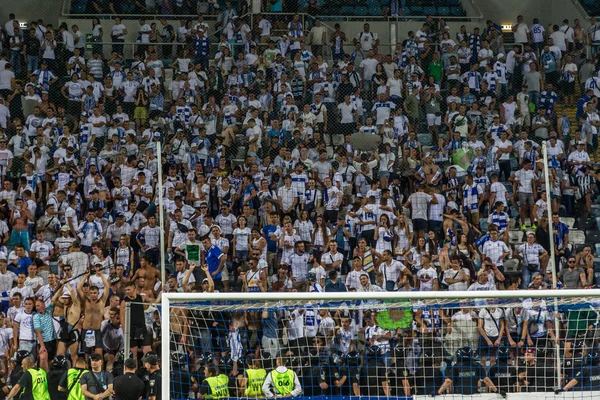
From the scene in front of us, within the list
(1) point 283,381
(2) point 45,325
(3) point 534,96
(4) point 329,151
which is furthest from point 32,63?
(1) point 283,381

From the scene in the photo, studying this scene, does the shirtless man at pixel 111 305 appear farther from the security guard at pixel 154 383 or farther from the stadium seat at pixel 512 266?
the stadium seat at pixel 512 266

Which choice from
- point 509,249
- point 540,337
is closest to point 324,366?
point 540,337

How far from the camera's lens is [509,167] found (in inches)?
843

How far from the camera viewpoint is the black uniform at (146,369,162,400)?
14508 millimetres

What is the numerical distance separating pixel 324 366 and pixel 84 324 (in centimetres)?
413

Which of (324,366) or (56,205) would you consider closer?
(324,366)

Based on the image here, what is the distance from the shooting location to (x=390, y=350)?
15.5 meters

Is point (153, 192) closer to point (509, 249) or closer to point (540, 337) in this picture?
point (509, 249)

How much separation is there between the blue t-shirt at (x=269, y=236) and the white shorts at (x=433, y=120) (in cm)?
520

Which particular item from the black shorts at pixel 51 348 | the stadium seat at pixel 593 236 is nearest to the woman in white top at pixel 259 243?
the black shorts at pixel 51 348

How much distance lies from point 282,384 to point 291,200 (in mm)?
6190

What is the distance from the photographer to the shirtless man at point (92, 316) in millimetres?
17000

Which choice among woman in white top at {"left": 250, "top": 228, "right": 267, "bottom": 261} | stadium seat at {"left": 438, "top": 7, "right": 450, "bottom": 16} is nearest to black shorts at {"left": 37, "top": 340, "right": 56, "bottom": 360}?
woman in white top at {"left": 250, "top": 228, "right": 267, "bottom": 261}

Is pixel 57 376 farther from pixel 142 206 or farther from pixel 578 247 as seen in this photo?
pixel 578 247
